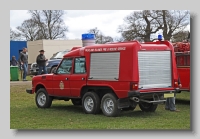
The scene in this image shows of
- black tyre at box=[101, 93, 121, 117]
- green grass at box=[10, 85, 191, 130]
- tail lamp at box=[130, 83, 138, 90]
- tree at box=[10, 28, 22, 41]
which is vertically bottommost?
green grass at box=[10, 85, 191, 130]

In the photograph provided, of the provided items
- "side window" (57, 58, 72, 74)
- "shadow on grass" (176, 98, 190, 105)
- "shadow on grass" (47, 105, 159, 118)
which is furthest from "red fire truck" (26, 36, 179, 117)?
"shadow on grass" (176, 98, 190, 105)

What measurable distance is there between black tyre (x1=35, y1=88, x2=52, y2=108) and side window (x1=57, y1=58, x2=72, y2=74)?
963 mm

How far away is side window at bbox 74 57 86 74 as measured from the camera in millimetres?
11542

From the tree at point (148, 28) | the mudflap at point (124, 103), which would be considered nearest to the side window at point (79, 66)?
the mudflap at point (124, 103)

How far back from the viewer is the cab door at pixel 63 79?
12031 mm

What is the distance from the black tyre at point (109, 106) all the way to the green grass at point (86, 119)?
0.16m

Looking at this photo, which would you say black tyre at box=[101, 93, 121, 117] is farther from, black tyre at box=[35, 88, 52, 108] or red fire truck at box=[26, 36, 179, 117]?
black tyre at box=[35, 88, 52, 108]

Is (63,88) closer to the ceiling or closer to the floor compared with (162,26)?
closer to the floor

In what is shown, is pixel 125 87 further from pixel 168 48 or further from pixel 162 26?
pixel 162 26

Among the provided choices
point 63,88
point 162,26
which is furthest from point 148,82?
point 162,26

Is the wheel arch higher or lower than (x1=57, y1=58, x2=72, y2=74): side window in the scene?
lower

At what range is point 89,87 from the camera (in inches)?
449

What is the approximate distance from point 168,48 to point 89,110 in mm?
2814

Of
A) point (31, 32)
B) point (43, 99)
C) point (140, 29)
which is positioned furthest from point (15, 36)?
point (43, 99)
